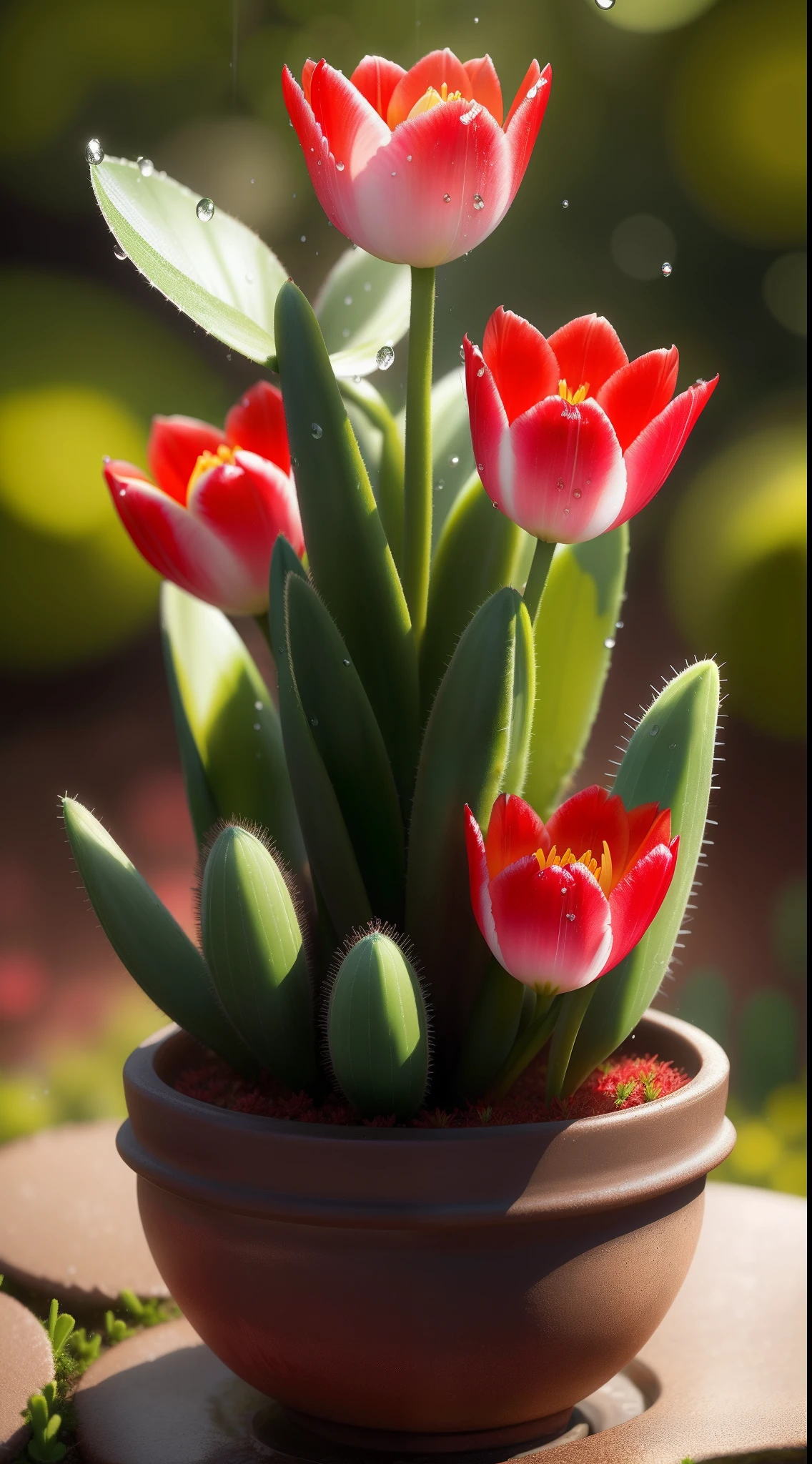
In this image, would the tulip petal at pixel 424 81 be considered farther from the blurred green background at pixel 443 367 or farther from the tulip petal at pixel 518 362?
the blurred green background at pixel 443 367

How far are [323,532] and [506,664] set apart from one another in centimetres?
6

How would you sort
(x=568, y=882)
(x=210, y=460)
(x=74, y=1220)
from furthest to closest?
(x=74, y=1220)
(x=210, y=460)
(x=568, y=882)

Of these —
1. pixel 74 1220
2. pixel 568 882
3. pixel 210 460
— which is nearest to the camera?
pixel 568 882

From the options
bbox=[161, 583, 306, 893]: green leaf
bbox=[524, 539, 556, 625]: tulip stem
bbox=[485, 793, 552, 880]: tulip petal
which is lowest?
bbox=[485, 793, 552, 880]: tulip petal

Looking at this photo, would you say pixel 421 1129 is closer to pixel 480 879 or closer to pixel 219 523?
pixel 480 879

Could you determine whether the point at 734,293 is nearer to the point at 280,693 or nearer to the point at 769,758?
the point at 769,758

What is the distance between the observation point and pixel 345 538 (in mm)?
335

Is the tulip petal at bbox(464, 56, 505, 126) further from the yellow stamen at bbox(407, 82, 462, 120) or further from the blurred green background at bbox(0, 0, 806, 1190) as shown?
the blurred green background at bbox(0, 0, 806, 1190)

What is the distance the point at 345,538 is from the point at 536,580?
0.05 metres

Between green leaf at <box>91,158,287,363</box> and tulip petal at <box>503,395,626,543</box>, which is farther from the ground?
green leaf at <box>91,158,287,363</box>

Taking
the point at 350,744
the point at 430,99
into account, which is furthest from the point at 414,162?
the point at 350,744

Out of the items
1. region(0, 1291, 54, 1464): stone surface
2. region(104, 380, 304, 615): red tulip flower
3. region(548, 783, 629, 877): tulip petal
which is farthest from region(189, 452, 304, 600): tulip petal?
region(0, 1291, 54, 1464): stone surface

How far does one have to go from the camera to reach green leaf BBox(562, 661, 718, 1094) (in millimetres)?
327

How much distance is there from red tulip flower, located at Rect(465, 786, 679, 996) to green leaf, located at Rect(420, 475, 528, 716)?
68 mm
